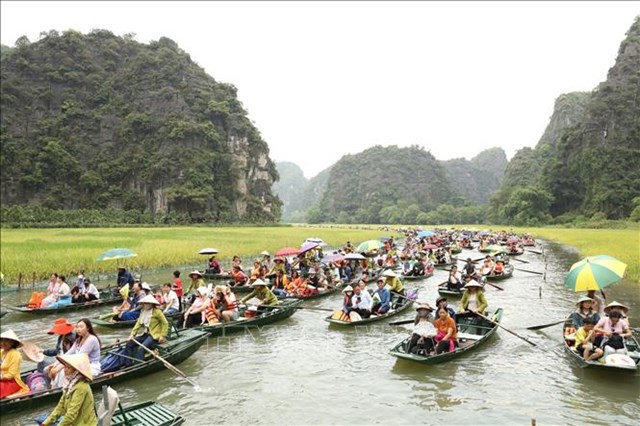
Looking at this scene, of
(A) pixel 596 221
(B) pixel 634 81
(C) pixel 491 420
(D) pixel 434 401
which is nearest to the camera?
(C) pixel 491 420

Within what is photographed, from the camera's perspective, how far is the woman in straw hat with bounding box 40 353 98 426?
546 centimetres

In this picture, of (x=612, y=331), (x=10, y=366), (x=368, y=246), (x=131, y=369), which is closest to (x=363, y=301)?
(x=612, y=331)

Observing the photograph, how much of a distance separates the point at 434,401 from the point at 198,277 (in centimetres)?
870

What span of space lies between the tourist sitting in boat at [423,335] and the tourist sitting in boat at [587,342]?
2851 millimetres

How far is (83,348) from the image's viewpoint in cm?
773

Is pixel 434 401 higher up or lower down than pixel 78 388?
lower down

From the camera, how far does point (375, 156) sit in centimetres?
16262

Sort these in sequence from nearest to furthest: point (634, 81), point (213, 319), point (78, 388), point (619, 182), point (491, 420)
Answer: point (78, 388)
point (491, 420)
point (213, 319)
point (619, 182)
point (634, 81)

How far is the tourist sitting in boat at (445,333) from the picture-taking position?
33.5 feet

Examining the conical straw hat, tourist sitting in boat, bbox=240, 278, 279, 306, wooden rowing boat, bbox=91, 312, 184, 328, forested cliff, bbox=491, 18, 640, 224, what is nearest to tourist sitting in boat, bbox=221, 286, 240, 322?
tourist sitting in boat, bbox=240, 278, 279, 306

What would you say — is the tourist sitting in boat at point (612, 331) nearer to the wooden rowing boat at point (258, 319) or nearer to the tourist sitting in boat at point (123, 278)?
the wooden rowing boat at point (258, 319)

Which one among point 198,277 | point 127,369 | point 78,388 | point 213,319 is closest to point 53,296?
point 198,277

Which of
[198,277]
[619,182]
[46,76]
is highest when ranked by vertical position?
→ [46,76]

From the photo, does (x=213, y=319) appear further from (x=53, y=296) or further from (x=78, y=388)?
(x=78, y=388)
